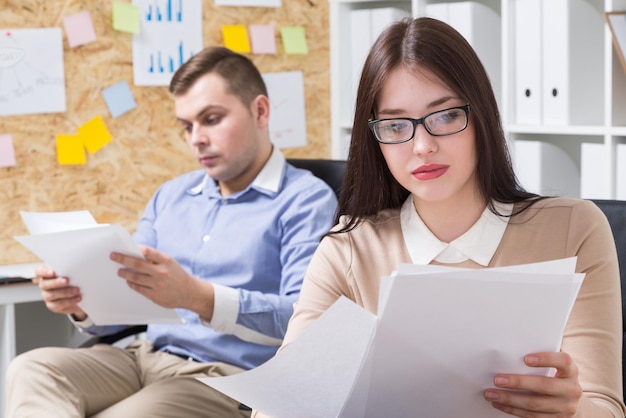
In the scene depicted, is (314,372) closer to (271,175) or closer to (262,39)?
(271,175)

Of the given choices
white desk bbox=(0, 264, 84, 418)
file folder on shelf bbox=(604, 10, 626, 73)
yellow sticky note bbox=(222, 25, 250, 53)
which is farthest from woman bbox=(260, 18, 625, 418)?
yellow sticky note bbox=(222, 25, 250, 53)

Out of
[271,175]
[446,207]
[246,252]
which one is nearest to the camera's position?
[446,207]

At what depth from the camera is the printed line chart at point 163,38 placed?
2836 mm

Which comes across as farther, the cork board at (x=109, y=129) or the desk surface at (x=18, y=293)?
the cork board at (x=109, y=129)

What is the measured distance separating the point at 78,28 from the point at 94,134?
0.32 metres

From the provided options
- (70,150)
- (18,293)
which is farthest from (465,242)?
(70,150)

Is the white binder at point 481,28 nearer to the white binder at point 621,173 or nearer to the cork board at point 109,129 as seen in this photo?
the white binder at point 621,173

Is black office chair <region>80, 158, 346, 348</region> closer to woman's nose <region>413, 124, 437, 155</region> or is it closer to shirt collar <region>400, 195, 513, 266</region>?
shirt collar <region>400, 195, 513, 266</region>

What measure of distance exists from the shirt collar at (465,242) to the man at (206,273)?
0.60 meters

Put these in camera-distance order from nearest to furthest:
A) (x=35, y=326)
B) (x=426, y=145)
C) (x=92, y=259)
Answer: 1. (x=426, y=145)
2. (x=92, y=259)
3. (x=35, y=326)

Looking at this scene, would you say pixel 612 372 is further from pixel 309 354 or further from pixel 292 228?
pixel 292 228

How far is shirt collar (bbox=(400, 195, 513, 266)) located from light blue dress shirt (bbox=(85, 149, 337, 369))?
0.60 m

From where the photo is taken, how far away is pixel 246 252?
2.05 metres

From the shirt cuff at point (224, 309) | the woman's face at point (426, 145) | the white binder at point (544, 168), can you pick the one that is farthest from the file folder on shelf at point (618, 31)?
the shirt cuff at point (224, 309)
